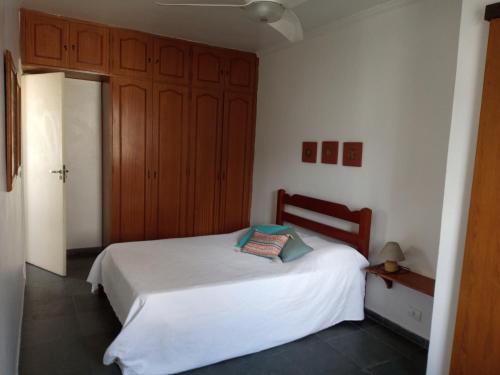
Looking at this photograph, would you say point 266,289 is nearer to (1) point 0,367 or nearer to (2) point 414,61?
(1) point 0,367

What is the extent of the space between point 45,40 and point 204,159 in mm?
1950

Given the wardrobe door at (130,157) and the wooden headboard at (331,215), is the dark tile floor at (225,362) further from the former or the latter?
the wardrobe door at (130,157)

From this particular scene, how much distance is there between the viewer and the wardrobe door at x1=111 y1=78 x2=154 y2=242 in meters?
4.07

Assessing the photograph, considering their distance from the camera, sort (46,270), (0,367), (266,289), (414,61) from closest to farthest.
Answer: (0,367)
(266,289)
(414,61)
(46,270)

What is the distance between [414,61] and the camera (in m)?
2.87

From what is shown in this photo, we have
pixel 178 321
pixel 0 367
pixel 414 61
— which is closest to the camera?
pixel 0 367

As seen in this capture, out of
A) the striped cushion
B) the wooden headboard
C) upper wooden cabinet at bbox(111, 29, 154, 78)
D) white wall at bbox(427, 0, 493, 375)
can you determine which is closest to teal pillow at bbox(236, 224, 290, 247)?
the striped cushion

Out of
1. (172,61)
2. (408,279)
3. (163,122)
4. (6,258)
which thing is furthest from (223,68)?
(6,258)

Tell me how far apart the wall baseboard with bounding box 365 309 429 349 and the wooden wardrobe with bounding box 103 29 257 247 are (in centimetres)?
208

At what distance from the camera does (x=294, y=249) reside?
313 centimetres

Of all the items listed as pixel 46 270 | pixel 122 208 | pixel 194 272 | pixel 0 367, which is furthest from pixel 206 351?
pixel 46 270

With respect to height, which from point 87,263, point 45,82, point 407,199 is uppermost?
point 45,82

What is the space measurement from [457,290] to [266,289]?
1.18 m

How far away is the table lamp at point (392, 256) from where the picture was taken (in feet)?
9.21
